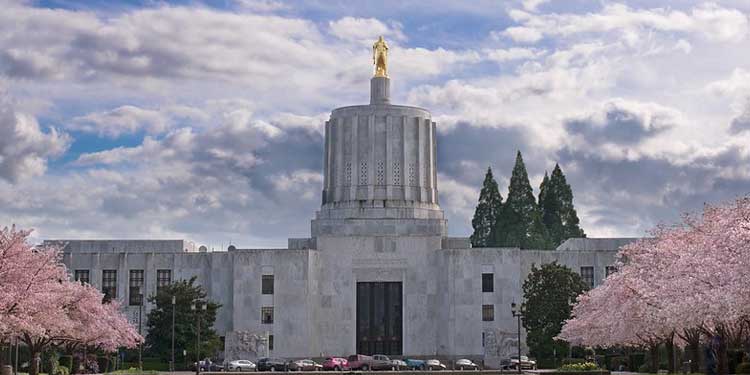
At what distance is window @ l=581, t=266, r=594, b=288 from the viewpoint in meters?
95.6

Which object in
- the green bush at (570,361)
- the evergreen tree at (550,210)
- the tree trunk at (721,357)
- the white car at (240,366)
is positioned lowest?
the white car at (240,366)

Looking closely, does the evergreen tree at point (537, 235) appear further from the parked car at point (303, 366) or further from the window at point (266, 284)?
the parked car at point (303, 366)

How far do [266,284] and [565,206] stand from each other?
1770 inches

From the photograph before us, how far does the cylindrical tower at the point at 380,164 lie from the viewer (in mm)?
96688

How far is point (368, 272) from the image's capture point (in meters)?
94.6

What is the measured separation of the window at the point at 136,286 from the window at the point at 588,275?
122 ft

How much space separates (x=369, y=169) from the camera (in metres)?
97.4

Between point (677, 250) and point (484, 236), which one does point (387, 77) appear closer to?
point (484, 236)

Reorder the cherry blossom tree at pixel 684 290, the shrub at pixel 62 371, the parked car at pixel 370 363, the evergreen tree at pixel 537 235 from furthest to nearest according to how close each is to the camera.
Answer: the evergreen tree at pixel 537 235 < the parked car at pixel 370 363 < the shrub at pixel 62 371 < the cherry blossom tree at pixel 684 290

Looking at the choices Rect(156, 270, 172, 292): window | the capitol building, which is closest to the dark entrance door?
the capitol building

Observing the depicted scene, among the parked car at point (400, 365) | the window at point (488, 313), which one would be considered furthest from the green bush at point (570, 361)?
the parked car at point (400, 365)

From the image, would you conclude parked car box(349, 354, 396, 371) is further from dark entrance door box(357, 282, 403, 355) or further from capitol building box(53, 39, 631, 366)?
dark entrance door box(357, 282, 403, 355)

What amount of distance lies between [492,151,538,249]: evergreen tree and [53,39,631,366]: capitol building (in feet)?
68.1

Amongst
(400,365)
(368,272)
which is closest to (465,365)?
(400,365)
